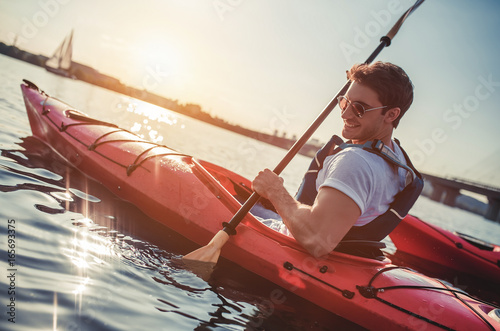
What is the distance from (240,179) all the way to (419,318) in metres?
3.01

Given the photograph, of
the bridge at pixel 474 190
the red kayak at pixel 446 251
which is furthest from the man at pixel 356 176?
the bridge at pixel 474 190

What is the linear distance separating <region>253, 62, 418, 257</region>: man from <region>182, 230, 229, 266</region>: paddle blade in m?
0.74

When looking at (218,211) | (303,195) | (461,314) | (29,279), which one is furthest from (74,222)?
(461,314)

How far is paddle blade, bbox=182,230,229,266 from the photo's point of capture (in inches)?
117

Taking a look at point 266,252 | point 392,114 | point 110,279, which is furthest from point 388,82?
point 110,279

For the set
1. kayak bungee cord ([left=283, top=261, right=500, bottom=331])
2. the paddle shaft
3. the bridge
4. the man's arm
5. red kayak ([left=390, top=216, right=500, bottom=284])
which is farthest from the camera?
the bridge

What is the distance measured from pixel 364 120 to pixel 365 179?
2.06ft

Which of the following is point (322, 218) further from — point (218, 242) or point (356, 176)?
point (218, 242)

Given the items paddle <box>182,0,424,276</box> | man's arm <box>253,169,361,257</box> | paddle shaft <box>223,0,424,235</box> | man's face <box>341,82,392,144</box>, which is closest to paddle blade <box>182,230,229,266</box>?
paddle <box>182,0,424,276</box>

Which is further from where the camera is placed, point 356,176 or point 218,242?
point 218,242

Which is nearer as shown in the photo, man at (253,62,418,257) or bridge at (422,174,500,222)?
man at (253,62,418,257)

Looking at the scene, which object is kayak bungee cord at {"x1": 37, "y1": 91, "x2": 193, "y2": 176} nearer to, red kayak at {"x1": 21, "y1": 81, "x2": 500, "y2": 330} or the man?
red kayak at {"x1": 21, "y1": 81, "x2": 500, "y2": 330}

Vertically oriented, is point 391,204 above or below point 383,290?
above

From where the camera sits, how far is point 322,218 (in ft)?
6.64
